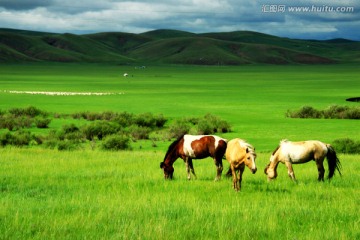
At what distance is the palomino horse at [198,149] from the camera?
47.8 ft

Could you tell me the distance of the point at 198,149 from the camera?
14742 mm

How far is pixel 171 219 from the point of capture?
33.1 feet

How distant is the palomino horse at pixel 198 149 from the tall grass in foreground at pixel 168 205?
462 millimetres

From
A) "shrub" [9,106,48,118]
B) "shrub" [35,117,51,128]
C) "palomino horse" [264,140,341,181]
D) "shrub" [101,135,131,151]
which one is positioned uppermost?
"palomino horse" [264,140,341,181]

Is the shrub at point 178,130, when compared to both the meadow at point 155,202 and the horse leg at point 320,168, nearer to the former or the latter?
the meadow at point 155,202

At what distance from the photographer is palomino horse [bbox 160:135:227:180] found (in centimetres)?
1458

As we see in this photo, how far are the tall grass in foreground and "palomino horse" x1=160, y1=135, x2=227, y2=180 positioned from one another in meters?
0.46

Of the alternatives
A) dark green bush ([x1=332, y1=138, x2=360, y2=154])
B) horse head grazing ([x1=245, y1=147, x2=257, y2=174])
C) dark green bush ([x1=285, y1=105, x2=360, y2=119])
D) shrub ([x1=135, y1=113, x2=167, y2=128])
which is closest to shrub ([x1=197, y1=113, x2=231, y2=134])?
shrub ([x1=135, y1=113, x2=167, y2=128])

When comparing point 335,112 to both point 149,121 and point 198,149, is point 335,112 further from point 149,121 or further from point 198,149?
point 198,149

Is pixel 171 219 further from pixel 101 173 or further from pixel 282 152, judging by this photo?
pixel 101 173

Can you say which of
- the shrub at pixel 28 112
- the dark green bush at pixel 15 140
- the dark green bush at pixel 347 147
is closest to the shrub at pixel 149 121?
the shrub at pixel 28 112

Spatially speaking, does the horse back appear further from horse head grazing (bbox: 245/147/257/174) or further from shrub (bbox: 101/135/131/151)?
shrub (bbox: 101/135/131/151)

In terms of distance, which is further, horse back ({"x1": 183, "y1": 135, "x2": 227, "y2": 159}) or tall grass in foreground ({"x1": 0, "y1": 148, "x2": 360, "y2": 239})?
horse back ({"x1": 183, "y1": 135, "x2": 227, "y2": 159})

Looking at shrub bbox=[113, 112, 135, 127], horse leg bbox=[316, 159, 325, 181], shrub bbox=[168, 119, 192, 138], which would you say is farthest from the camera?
shrub bbox=[113, 112, 135, 127]
